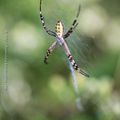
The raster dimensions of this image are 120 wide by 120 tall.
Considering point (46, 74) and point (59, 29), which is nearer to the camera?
point (59, 29)

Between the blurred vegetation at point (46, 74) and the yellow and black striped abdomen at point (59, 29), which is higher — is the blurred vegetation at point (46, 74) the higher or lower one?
the higher one

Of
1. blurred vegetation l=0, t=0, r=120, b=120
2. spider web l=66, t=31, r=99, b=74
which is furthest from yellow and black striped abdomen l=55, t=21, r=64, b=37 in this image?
blurred vegetation l=0, t=0, r=120, b=120

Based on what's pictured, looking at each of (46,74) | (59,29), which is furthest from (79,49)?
(46,74)

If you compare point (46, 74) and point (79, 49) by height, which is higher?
point (46, 74)

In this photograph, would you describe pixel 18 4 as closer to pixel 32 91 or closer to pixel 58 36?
pixel 32 91

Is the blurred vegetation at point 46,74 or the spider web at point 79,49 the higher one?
the blurred vegetation at point 46,74

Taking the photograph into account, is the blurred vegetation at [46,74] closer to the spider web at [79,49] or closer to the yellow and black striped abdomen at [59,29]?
the spider web at [79,49]

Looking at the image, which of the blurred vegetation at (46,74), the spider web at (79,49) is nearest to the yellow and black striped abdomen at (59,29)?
the spider web at (79,49)

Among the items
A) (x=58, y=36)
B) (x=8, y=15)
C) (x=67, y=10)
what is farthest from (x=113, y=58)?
(x=58, y=36)

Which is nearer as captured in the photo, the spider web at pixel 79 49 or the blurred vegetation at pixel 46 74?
the spider web at pixel 79 49

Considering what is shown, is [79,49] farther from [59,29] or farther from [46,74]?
[46,74]

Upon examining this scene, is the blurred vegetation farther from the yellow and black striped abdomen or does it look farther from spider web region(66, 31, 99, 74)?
the yellow and black striped abdomen

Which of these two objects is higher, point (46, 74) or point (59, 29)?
point (46, 74)
